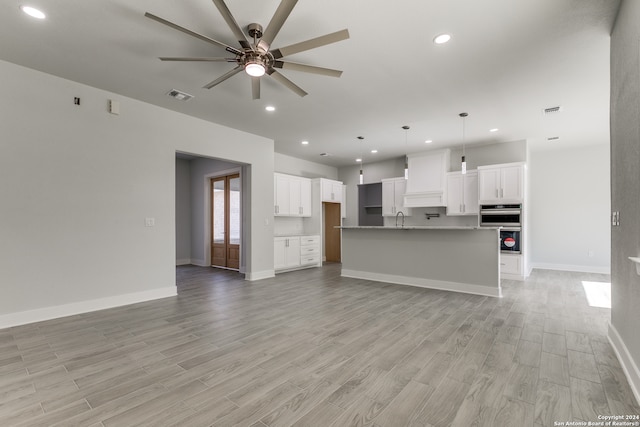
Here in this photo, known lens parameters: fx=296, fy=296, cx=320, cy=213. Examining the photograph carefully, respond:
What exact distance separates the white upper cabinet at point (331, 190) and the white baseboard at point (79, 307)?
4.45 meters

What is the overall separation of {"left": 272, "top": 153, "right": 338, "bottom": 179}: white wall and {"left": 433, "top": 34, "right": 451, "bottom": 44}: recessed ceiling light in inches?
197

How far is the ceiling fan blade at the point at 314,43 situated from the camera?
2293 mm

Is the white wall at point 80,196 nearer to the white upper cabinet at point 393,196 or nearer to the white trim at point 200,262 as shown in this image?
the white trim at point 200,262

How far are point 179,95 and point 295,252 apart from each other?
4.18 m

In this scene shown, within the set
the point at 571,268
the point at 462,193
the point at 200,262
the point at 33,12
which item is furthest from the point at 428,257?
the point at 200,262

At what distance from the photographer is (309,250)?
7504mm

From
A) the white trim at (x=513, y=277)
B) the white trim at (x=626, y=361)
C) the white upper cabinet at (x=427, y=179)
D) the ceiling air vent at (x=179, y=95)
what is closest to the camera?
the white trim at (x=626, y=361)

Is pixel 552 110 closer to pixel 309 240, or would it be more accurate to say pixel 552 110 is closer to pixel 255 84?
pixel 255 84

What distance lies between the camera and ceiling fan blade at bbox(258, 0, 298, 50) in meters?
2.03

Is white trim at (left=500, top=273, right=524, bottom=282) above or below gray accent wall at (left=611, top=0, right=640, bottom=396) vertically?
below

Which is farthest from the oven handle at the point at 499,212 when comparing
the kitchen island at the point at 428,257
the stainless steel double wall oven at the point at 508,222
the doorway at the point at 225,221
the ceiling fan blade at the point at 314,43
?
the doorway at the point at 225,221

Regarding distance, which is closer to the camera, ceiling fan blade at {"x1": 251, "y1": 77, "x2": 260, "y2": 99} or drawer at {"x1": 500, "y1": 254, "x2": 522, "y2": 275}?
ceiling fan blade at {"x1": 251, "y1": 77, "x2": 260, "y2": 99}

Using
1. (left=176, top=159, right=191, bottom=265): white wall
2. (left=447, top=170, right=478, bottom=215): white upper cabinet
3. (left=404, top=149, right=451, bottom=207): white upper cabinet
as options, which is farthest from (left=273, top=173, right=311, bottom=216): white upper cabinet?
(left=447, top=170, right=478, bottom=215): white upper cabinet

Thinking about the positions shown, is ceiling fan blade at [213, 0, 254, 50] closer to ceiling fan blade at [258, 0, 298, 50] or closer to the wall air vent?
ceiling fan blade at [258, 0, 298, 50]
